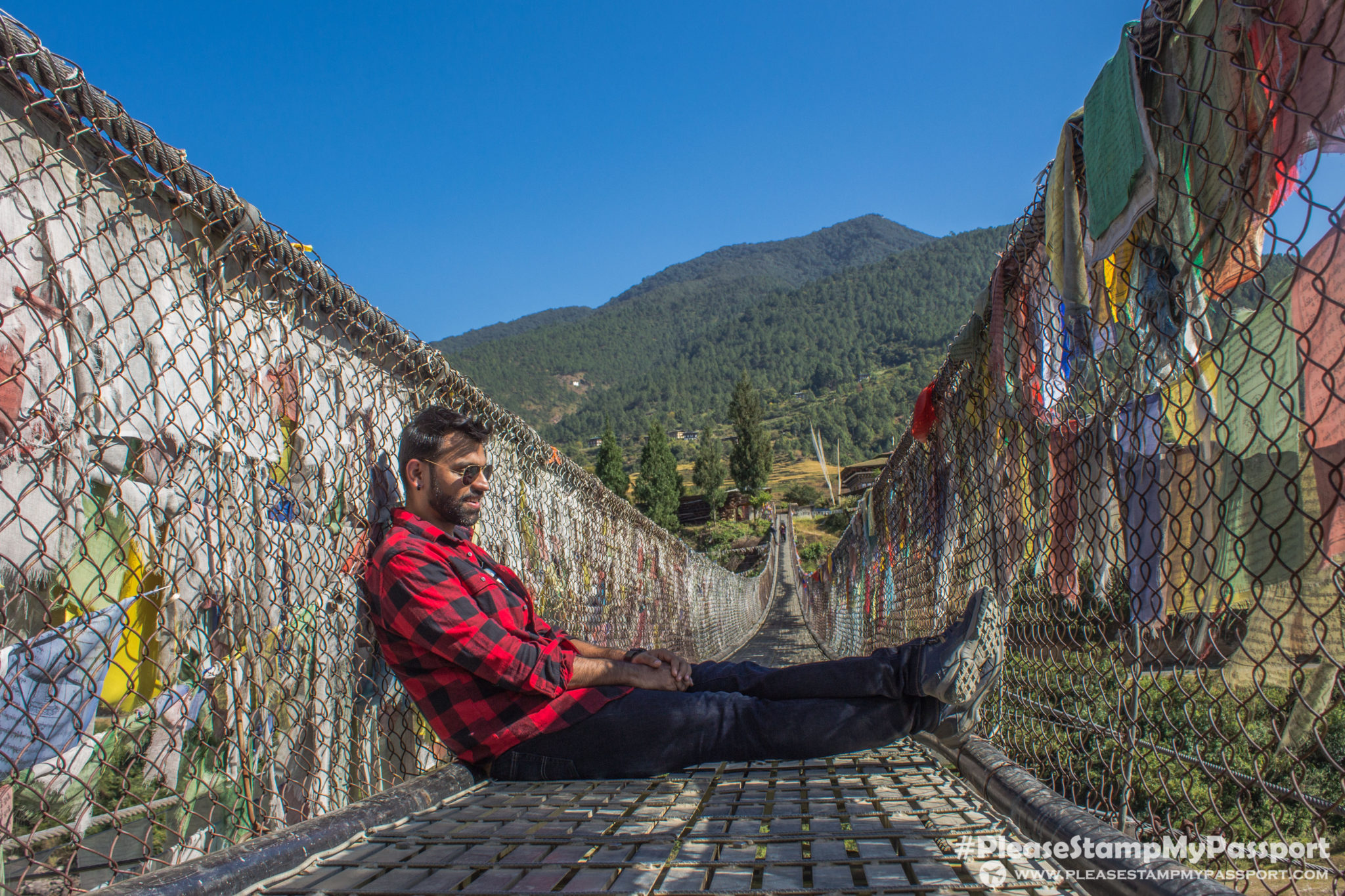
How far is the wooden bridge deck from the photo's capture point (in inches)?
47.1

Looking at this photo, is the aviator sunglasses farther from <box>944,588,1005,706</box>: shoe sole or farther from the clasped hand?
<box>944,588,1005,706</box>: shoe sole

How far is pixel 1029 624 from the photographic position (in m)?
2.57

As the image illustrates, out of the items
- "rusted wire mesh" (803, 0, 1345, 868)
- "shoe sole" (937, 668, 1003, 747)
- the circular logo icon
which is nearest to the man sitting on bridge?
"shoe sole" (937, 668, 1003, 747)

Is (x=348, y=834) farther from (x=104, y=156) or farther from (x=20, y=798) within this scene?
(x=104, y=156)

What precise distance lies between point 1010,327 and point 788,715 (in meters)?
1.30

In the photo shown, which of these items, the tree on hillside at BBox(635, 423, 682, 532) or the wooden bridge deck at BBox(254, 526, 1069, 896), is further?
the tree on hillside at BBox(635, 423, 682, 532)

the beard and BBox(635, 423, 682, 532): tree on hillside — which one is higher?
BBox(635, 423, 682, 532): tree on hillside

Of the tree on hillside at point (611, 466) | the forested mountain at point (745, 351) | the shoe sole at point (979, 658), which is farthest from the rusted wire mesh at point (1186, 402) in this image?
the forested mountain at point (745, 351)

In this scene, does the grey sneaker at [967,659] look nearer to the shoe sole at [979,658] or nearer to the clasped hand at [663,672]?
the shoe sole at [979,658]

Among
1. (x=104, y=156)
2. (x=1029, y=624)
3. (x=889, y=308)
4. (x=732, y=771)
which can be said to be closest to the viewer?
(x=104, y=156)

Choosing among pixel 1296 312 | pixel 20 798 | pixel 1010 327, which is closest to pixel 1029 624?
pixel 1010 327

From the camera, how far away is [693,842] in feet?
4.50

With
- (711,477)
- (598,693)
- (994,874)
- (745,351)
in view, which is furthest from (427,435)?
(745,351)

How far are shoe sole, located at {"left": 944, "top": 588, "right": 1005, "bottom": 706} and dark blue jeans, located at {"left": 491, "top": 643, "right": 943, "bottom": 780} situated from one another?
12 cm
